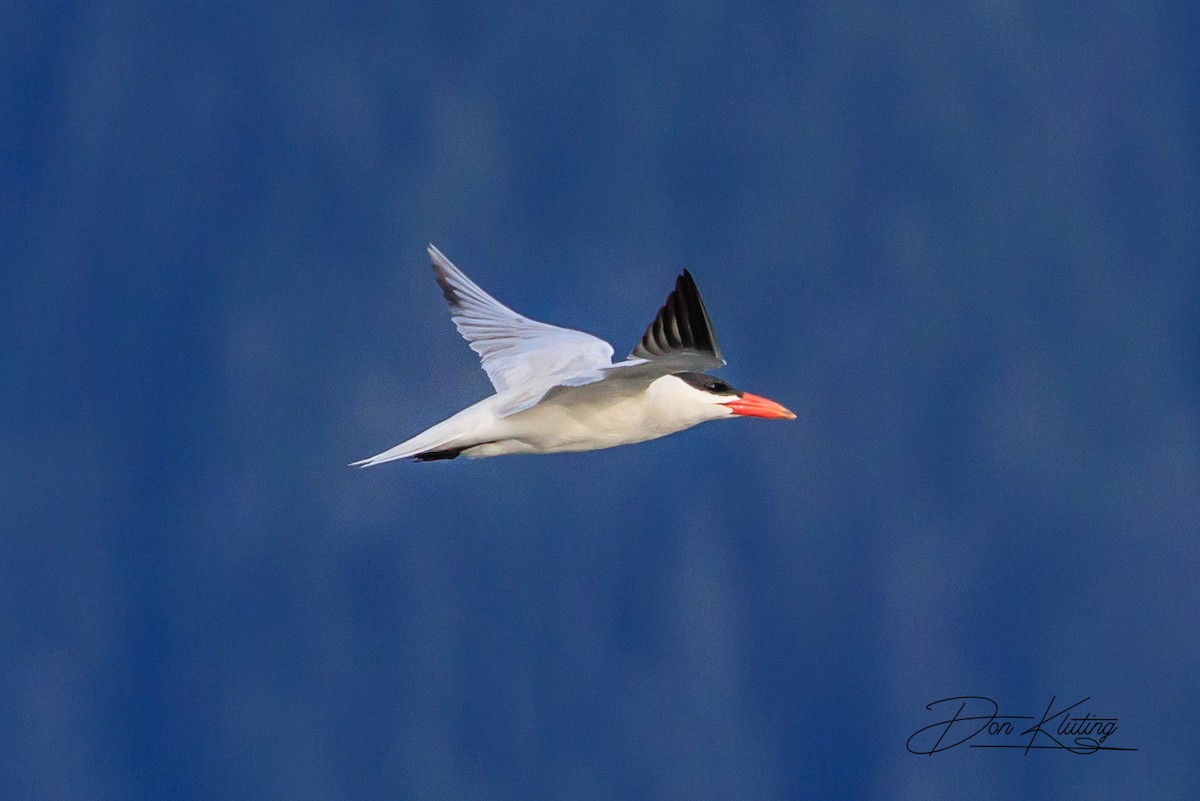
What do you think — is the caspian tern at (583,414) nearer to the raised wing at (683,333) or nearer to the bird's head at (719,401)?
the bird's head at (719,401)

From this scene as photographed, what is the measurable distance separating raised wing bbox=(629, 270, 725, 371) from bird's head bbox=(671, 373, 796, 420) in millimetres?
1079

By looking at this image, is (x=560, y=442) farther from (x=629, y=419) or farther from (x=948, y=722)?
(x=948, y=722)

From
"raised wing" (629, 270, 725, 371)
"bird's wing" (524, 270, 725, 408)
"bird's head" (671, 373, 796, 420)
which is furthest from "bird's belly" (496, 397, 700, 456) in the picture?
"raised wing" (629, 270, 725, 371)

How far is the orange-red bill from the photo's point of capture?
33.4 ft

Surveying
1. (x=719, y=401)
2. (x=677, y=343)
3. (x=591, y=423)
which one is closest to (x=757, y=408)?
(x=719, y=401)

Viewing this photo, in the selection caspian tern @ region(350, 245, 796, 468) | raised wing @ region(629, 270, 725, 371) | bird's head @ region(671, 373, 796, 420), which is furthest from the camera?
bird's head @ region(671, 373, 796, 420)

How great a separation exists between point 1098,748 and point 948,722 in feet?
3.99

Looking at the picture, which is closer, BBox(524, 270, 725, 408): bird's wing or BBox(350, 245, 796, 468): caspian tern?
BBox(524, 270, 725, 408): bird's wing

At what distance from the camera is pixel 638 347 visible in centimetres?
908

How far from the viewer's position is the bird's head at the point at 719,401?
1017 cm

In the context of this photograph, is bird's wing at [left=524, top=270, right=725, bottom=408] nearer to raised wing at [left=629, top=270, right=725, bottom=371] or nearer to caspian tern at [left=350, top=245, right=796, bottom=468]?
raised wing at [left=629, top=270, right=725, bottom=371]

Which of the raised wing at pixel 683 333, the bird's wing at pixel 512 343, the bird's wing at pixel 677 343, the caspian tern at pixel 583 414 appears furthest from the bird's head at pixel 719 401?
the raised wing at pixel 683 333

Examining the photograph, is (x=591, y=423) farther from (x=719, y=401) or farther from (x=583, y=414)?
(x=719, y=401)

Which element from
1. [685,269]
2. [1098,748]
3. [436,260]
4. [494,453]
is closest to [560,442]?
[494,453]
